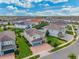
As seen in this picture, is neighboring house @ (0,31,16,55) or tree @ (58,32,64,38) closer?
→ neighboring house @ (0,31,16,55)

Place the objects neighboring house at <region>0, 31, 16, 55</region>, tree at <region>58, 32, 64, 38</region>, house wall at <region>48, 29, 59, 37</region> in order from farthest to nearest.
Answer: house wall at <region>48, 29, 59, 37</region>
tree at <region>58, 32, 64, 38</region>
neighboring house at <region>0, 31, 16, 55</region>

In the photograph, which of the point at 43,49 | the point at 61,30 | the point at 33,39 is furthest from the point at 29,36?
the point at 61,30

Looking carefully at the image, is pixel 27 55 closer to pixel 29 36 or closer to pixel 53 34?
pixel 29 36

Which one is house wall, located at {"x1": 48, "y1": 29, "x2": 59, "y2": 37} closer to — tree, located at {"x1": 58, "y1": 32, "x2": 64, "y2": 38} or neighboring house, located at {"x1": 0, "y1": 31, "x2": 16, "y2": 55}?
tree, located at {"x1": 58, "y1": 32, "x2": 64, "y2": 38}

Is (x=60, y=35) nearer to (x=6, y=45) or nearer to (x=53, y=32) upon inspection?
(x=53, y=32)

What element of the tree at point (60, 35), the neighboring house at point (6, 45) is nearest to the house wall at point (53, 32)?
the tree at point (60, 35)

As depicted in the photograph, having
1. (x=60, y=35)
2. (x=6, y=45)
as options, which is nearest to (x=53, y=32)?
(x=60, y=35)

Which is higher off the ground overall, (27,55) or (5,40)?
(5,40)

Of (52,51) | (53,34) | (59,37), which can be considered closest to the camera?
(52,51)

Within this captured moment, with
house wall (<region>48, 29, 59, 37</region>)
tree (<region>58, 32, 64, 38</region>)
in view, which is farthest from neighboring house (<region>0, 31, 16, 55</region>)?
house wall (<region>48, 29, 59, 37</region>)

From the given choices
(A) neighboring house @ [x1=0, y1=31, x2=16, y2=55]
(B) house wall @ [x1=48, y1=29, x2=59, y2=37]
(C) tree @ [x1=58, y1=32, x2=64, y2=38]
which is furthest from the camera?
(B) house wall @ [x1=48, y1=29, x2=59, y2=37]

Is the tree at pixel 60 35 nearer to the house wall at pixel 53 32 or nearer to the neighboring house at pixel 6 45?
the house wall at pixel 53 32
